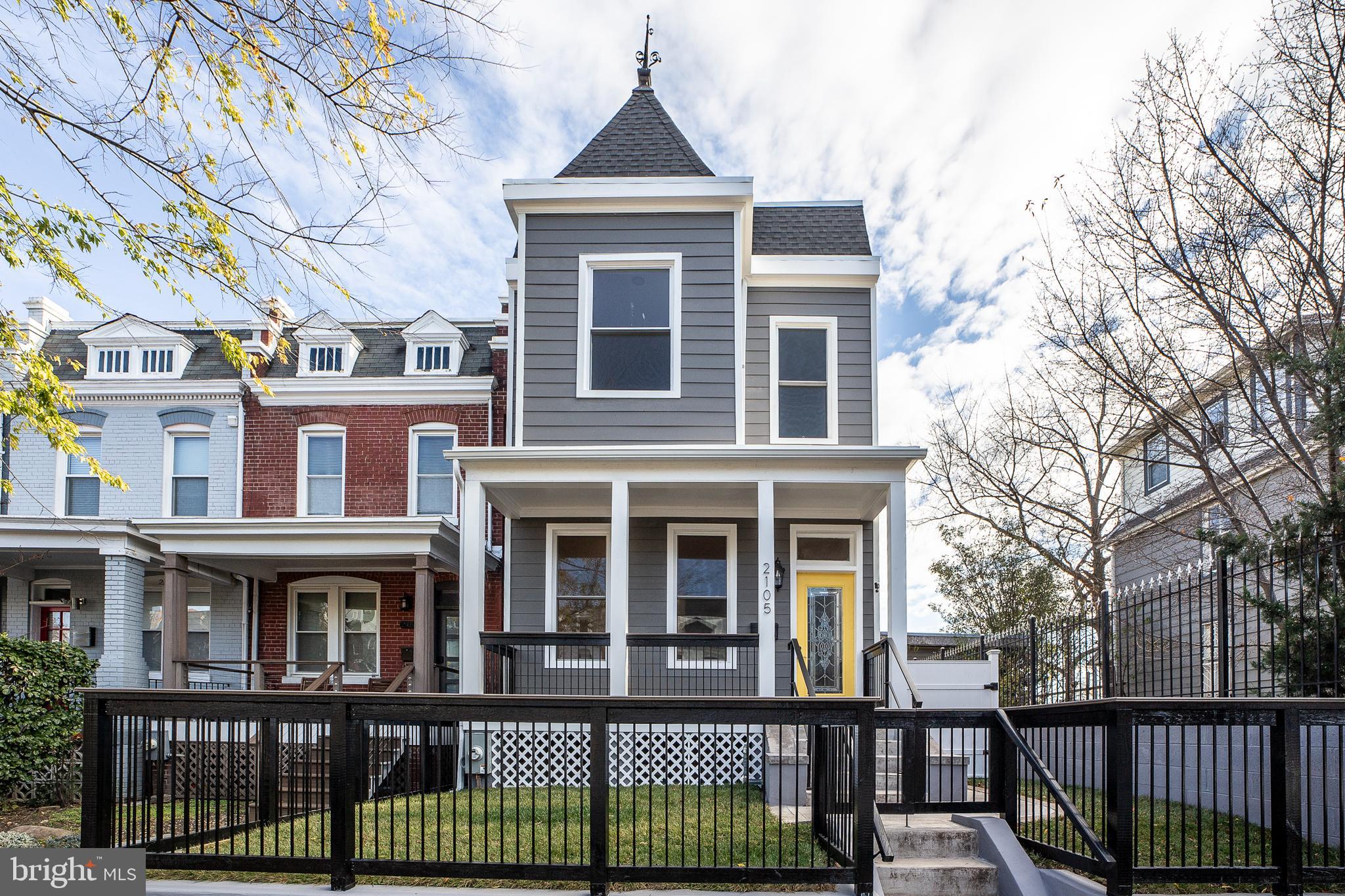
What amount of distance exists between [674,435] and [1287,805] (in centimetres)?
805

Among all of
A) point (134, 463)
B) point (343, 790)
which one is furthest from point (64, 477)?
point (343, 790)

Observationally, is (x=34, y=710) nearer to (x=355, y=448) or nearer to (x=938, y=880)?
(x=355, y=448)

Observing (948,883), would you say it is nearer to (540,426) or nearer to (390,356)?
(540,426)

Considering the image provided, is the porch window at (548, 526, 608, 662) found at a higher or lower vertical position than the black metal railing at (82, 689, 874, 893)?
higher

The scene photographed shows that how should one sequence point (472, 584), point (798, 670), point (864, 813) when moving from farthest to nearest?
point (798, 670), point (472, 584), point (864, 813)

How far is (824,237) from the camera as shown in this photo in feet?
48.0

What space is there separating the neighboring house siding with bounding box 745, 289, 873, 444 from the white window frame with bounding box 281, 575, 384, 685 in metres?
7.41

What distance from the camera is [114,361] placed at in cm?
1775

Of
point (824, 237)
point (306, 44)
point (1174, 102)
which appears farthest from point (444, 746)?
point (1174, 102)

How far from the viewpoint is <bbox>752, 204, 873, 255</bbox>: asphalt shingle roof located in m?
14.4

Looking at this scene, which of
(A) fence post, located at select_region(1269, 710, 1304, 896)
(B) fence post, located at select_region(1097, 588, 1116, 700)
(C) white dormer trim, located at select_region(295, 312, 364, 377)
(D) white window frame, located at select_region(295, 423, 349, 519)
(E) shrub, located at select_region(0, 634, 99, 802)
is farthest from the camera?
(C) white dormer trim, located at select_region(295, 312, 364, 377)

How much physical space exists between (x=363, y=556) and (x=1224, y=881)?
11.9 metres

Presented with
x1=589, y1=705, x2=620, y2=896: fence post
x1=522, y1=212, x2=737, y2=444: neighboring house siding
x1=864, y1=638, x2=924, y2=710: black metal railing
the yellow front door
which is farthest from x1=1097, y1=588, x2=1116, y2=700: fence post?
x1=589, y1=705, x2=620, y2=896: fence post

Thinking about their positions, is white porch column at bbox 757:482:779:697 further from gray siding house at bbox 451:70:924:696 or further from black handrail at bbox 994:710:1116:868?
black handrail at bbox 994:710:1116:868
